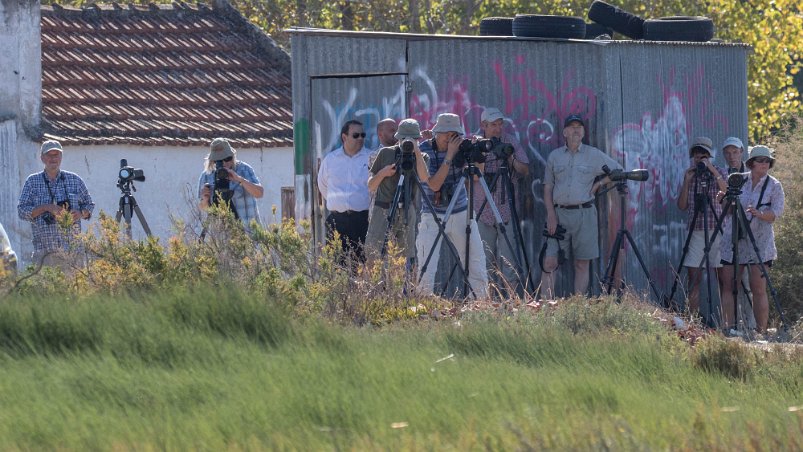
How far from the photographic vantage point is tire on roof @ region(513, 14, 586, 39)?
13.6m

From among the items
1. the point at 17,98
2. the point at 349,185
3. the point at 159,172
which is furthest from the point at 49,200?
the point at 159,172

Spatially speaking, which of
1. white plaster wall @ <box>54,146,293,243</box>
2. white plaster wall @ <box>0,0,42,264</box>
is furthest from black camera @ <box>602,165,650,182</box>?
white plaster wall @ <box>0,0,42,264</box>

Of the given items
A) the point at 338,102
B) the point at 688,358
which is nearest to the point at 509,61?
the point at 338,102

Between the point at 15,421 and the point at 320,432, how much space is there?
54.3 inches

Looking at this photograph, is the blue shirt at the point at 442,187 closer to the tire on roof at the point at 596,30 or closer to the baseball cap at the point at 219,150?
the baseball cap at the point at 219,150

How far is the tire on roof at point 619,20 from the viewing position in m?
15.5

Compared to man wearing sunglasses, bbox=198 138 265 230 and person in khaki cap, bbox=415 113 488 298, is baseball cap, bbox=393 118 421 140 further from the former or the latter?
man wearing sunglasses, bbox=198 138 265 230

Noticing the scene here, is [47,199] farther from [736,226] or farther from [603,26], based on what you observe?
[603,26]

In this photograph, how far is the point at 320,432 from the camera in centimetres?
667

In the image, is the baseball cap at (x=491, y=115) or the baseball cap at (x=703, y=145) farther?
the baseball cap at (x=703, y=145)

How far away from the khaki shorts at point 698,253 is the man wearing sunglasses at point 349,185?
2.90m

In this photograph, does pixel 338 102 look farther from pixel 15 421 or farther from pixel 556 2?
pixel 556 2

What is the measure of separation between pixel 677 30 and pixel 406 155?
4.48 m

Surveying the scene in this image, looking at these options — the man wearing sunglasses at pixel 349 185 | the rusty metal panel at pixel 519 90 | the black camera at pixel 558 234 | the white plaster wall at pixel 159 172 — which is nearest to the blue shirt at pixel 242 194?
the man wearing sunglasses at pixel 349 185
